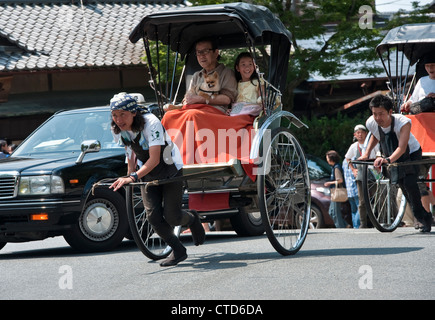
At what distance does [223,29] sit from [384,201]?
336 cm

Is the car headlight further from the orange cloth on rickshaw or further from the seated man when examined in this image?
the orange cloth on rickshaw

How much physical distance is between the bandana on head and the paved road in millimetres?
1531

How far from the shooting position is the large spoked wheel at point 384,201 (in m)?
10.4

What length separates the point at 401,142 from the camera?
31.4 ft

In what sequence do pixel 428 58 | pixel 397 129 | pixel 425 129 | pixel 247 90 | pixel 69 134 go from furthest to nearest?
pixel 428 58 < pixel 69 134 < pixel 425 129 < pixel 397 129 < pixel 247 90

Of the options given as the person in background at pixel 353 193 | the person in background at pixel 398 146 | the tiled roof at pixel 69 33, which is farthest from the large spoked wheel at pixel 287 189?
the tiled roof at pixel 69 33

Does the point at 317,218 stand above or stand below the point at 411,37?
below

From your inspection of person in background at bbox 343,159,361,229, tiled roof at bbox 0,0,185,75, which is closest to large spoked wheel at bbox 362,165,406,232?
person in background at bbox 343,159,361,229

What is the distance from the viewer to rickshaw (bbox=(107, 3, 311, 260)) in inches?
308

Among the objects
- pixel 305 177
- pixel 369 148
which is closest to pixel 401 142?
pixel 369 148

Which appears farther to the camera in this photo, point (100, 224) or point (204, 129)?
point (100, 224)

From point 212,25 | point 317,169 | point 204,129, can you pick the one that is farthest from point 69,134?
point 317,169

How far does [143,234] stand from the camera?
29.0 feet

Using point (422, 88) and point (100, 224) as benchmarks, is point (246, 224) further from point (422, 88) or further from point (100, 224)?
point (422, 88)
